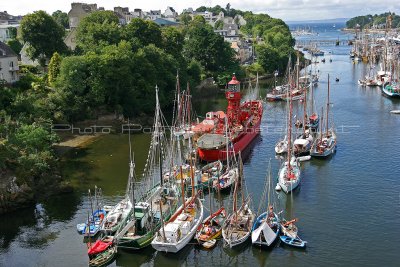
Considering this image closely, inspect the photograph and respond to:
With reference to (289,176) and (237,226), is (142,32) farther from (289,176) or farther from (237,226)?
(237,226)

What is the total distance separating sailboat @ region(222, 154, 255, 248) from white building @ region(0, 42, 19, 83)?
161ft

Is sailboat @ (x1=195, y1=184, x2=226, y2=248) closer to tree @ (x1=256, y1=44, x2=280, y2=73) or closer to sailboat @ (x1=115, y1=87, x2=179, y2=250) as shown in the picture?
sailboat @ (x1=115, y1=87, x2=179, y2=250)

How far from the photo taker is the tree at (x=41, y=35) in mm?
85500

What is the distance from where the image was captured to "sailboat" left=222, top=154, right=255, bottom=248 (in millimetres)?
38156

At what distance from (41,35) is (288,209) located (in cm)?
6228

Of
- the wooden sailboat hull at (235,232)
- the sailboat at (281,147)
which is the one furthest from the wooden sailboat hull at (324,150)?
the wooden sailboat hull at (235,232)

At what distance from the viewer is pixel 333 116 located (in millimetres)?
84625

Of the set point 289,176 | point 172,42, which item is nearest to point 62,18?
point 172,42

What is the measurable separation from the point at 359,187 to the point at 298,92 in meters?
52.7

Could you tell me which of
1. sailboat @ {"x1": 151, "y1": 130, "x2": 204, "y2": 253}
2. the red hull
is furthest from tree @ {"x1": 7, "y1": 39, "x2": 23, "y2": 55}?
sailboat @ {"x1": 151, "y1": 130, "x2": 204, "y2": 253}

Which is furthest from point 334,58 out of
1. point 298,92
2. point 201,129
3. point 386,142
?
point 201,129

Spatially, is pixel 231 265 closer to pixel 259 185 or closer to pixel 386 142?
pixel 259 185

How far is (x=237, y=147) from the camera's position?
62.0 meters

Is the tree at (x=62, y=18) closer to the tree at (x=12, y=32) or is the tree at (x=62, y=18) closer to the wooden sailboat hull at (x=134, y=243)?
the tree at (x=12, y=32)
